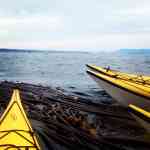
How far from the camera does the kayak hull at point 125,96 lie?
42.7 ft

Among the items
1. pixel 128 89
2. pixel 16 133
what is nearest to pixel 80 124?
pixel 128 89

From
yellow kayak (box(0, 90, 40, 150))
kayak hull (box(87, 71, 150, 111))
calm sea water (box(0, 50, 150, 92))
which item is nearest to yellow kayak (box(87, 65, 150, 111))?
kayak hull (box(87, 71, 150, 111))

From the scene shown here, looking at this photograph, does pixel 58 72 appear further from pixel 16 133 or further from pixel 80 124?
pixel 16 133

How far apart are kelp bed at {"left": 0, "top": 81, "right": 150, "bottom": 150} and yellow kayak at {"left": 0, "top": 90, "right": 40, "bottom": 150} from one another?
5.15 ft

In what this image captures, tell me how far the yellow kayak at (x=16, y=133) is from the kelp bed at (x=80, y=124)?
61.8 inches

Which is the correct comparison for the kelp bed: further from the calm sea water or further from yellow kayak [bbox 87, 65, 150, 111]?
the calm sea water

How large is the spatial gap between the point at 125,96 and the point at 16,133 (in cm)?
764

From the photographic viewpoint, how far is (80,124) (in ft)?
40.1

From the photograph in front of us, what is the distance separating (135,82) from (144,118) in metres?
6.40

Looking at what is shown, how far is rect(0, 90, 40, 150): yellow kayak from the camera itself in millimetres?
7266

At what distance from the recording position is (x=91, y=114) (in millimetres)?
14594

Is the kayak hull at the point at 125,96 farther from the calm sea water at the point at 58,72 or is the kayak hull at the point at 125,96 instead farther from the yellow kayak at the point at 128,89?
the calm sea water at the point at 58,72

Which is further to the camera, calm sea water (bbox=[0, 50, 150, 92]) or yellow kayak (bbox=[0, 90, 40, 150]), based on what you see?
calm sea water (bbox=[0, 50, 150, 92])

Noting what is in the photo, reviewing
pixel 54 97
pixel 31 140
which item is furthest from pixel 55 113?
pixel 31 140
